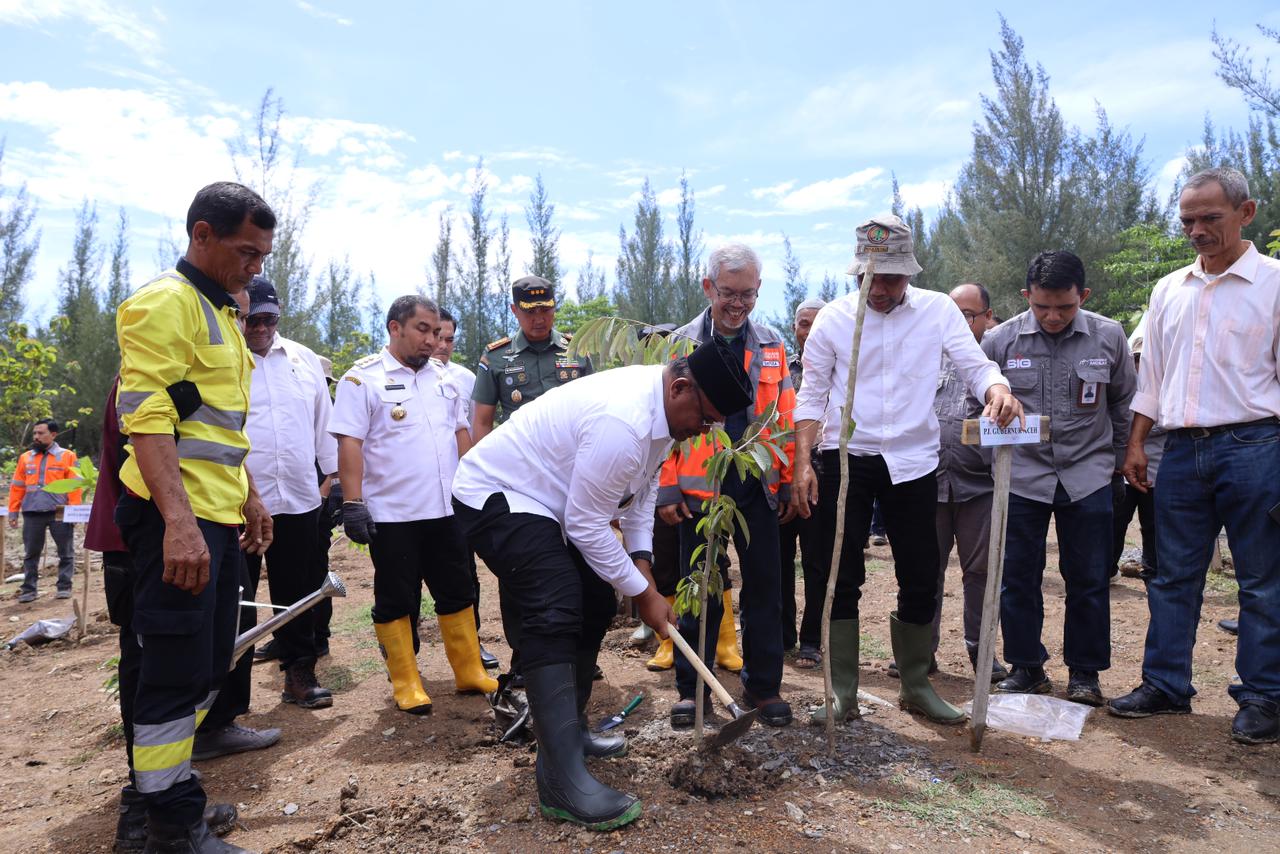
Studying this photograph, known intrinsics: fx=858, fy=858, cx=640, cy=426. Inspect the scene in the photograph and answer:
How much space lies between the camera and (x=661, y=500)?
3939 mm

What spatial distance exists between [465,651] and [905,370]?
2.56 m

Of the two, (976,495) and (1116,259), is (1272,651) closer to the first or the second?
(976,495)

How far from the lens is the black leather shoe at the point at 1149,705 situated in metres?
3.77

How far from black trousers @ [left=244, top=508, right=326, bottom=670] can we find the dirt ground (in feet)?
1.04

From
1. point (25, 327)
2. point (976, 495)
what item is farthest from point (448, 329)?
point (25, 327)

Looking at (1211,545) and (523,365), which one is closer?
(1211,545)

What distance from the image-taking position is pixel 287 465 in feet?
13.9

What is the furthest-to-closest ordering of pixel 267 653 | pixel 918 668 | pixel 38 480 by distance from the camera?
1. pixel 38 480
2. pixel 267 653
3. pixel 918 668

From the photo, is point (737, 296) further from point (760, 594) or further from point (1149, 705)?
point (1149, 705)

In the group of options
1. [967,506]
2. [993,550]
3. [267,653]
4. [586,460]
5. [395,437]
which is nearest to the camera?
[586,460]

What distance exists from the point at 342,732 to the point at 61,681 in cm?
257

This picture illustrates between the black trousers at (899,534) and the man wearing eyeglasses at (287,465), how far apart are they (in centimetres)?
264

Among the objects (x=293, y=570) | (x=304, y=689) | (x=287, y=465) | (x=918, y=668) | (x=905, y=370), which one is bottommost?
(x=304, y=689)

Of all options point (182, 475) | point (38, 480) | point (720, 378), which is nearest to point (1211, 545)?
point (720, 378)
